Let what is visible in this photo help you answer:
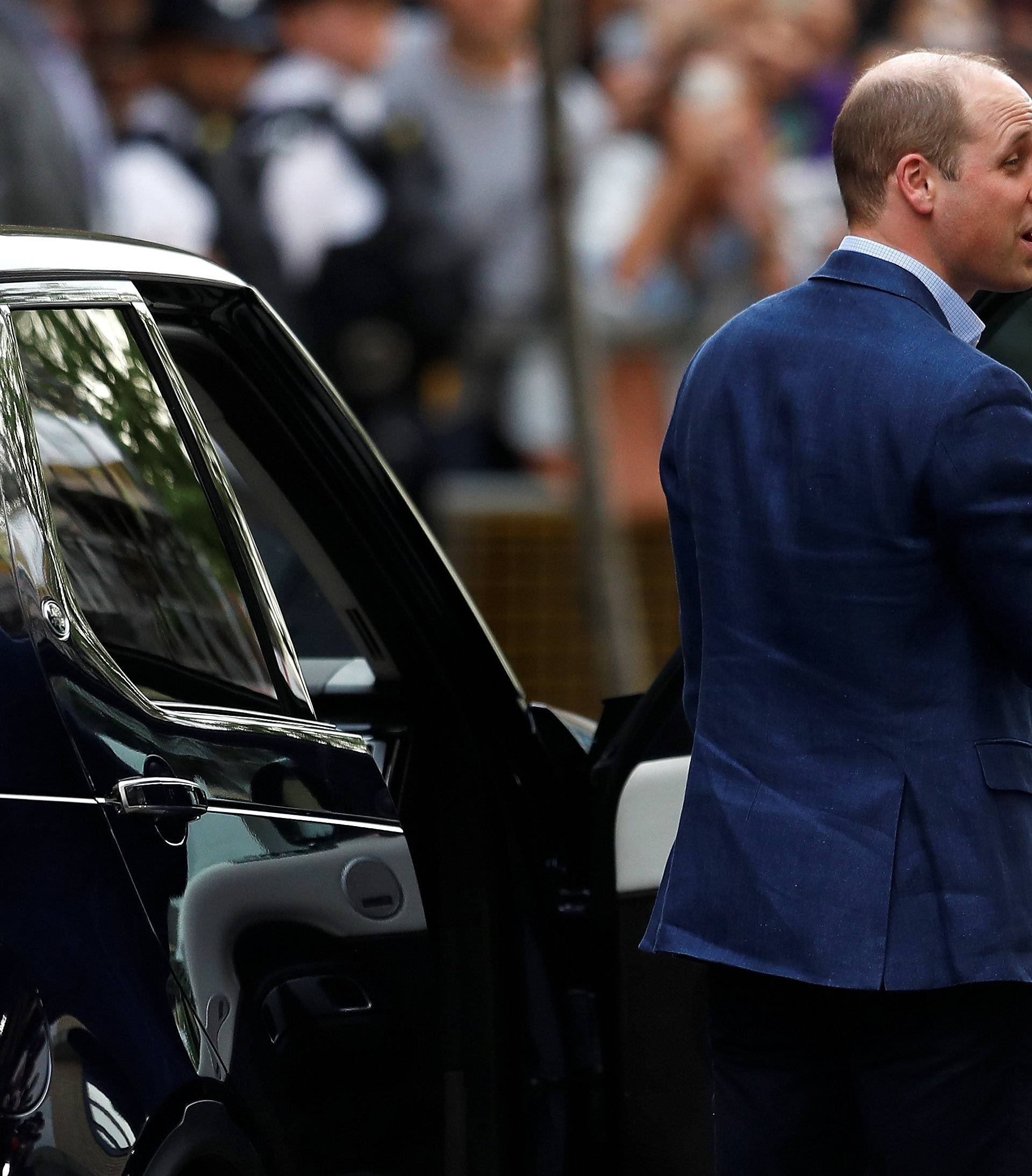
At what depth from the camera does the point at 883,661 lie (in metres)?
2.20

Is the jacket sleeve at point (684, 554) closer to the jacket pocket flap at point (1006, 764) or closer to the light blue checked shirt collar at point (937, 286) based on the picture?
the light blue checked shirt collar at point (937, 286)

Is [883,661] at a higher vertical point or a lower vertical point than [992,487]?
lower

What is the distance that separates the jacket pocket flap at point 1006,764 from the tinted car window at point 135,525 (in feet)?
2.84

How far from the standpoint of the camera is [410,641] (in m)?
2.96

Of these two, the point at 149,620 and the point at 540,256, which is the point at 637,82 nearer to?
the point at 540,256

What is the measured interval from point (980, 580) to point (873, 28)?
292 inches

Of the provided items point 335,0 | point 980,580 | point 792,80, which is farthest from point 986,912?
point 792,80

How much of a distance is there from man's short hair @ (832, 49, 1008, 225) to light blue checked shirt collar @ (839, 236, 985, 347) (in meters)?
0.03

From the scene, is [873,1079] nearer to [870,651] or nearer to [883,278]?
[870,651]

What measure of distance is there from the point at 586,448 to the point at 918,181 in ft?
13.7

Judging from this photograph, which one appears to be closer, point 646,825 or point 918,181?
point 918,181

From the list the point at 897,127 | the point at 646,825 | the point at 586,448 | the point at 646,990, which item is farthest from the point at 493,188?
the point at 897,127

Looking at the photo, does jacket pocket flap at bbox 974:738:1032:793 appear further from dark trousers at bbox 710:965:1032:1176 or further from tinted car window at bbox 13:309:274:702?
tinted car window at bbox 13:309:274:702

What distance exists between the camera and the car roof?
7.72 feet
